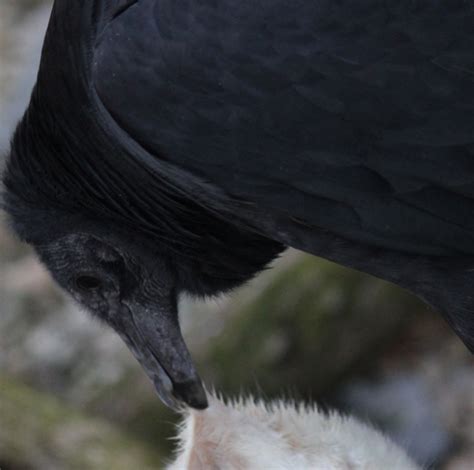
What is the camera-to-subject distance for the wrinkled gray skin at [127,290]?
2.76 meters

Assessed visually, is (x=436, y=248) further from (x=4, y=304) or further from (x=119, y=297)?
(x=4, y=304)

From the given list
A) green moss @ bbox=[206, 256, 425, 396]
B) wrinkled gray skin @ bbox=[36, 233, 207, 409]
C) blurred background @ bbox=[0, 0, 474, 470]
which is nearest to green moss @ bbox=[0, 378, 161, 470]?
blurred background @ bbox=[0, 0, 474, 470]

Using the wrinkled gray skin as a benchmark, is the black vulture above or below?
above

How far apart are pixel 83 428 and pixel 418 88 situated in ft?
5.92

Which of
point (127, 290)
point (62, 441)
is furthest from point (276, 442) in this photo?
point (62, 441)

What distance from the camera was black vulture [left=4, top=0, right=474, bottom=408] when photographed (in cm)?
223

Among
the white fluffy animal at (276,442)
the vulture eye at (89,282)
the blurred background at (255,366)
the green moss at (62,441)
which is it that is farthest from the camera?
the blurred background at (255,366)

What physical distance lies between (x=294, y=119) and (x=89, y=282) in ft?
2.62

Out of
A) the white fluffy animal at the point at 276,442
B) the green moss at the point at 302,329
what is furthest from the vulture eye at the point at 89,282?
the green moss at the point at 302,329

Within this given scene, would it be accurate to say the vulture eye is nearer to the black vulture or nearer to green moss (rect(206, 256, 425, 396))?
the black vulture

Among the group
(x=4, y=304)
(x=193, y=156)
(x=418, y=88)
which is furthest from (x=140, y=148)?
(x=4, y=304)

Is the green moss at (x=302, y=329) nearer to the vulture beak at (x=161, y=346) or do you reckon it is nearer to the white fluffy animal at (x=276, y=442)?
the vulture beak at (x=161, y=346)

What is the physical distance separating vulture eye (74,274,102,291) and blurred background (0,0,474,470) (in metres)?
0.77

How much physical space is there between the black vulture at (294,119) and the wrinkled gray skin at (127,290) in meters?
0.19
